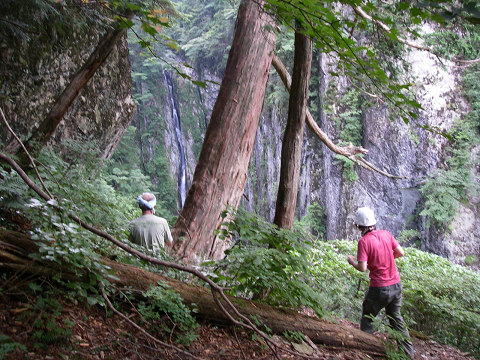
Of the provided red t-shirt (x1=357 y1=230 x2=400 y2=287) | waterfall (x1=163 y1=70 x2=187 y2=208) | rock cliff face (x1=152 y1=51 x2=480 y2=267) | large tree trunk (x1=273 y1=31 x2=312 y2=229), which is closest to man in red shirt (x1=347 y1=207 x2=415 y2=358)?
red t-shirt (x1=357 y1=230 x2=400 y2=287)

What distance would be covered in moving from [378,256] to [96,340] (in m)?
2.90

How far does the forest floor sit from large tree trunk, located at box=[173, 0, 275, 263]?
1.66 m

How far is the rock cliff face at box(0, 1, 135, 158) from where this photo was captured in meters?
5.57

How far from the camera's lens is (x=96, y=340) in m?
2.33

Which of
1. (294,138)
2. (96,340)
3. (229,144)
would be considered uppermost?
(294,138)

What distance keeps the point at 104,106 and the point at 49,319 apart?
748 centimetres

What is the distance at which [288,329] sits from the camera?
314 cm

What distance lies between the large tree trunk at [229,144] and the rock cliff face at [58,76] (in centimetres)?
238

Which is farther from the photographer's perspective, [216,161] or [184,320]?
[216,161]

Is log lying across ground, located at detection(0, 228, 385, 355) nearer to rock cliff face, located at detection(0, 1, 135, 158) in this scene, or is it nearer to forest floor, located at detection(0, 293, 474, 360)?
forest floor, located at detection(0, 293, 474, 360)

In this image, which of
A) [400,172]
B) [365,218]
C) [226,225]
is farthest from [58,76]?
[400,172]

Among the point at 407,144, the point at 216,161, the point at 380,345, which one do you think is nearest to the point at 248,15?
the point at 216,161

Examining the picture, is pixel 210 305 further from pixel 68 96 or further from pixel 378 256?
pixel 68 96

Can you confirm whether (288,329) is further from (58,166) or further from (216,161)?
(58,166)
